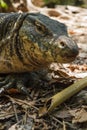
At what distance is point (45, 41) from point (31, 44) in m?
0.17

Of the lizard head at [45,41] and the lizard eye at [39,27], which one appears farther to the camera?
the lizard eye at [39,27]

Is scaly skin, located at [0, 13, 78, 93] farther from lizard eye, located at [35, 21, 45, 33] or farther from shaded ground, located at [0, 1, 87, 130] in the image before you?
shaded ground, located at [0, 1, 87, 130]

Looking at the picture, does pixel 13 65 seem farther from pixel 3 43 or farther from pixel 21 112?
pixel 21 112

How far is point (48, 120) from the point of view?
9.44ft

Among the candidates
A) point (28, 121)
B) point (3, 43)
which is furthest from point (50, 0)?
point (28, 121)

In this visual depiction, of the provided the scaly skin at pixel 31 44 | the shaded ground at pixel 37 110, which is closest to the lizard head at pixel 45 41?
the scaly skin at pixel 31 44

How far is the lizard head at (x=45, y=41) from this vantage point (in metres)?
2.91

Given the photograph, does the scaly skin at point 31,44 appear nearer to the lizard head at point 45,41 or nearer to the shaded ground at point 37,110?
the lizard head at point 45,41

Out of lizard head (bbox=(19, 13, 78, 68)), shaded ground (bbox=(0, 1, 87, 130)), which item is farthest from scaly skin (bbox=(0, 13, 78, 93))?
shaded ground (bbox=(0, 1, 87, 130))

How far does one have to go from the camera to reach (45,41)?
3.08 m

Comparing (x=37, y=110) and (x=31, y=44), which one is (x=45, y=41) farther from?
(x=37, y=110)

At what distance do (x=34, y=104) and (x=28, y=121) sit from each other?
0.24 metres

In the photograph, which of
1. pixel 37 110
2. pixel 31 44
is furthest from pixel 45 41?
pixel 37 110

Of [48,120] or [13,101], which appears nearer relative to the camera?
[48,120]
